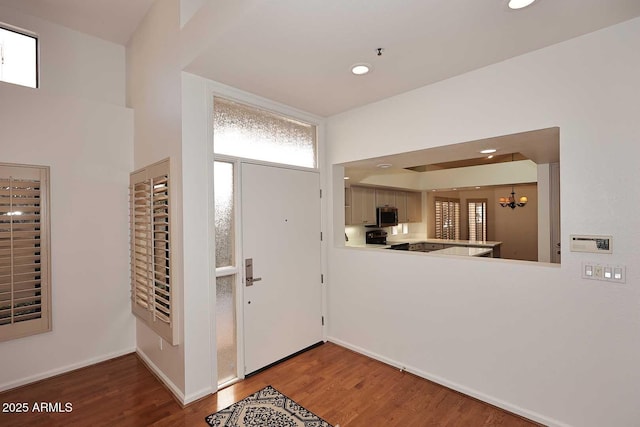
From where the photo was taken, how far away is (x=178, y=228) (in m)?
2.50

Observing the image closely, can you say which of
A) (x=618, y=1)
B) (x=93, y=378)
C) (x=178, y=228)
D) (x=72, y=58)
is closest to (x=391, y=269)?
(x=178, y=228)

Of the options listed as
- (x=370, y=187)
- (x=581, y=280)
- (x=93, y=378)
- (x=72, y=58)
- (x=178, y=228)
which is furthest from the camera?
(x=370, y=187)

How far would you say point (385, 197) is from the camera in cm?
712

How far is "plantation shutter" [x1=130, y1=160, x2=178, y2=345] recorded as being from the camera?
A: 8.59ft

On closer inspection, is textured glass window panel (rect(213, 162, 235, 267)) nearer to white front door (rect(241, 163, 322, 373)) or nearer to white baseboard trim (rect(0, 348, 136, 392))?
white front door (rect(241, 163, 322, 373))

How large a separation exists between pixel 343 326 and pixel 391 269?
3.18ft

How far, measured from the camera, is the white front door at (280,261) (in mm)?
2957

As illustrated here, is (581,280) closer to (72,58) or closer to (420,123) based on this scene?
(420,123)

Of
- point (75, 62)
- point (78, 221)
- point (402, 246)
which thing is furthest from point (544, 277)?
point (75, 62)

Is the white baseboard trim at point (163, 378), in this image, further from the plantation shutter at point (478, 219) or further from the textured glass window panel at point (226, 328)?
the plantation shutter at point (478, 219)

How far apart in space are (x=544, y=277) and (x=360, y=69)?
6.74 feet

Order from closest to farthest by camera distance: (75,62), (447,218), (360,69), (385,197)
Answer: (360,69), (75,62), (385,197), (447,218)

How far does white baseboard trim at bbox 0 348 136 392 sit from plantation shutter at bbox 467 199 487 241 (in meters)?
9.49

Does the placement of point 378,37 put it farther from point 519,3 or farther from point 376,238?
point 376,238
